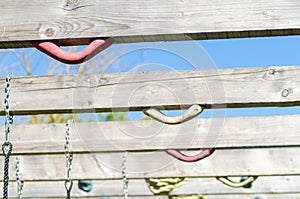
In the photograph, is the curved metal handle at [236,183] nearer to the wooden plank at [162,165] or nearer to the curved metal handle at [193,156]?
the wooden plank at [162,165]

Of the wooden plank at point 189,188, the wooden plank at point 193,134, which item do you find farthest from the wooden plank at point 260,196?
the wooden plank at point 193,134

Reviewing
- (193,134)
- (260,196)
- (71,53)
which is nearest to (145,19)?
(71,53)

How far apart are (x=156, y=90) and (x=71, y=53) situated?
0.70 metres

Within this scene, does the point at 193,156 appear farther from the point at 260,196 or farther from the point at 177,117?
the point at 260,196

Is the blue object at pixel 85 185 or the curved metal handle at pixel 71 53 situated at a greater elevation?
the blue object at pixel 85 185

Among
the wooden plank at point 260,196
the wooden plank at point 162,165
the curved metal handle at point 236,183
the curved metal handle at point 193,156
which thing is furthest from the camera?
the wooden plank at point 260,196

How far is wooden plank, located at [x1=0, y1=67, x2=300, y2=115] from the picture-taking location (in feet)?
9.12

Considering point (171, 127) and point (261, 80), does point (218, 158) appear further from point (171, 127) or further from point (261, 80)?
point (261, 80)

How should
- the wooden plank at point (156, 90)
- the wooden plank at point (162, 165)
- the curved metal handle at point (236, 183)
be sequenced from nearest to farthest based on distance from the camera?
the wooden plank at point (156, 90), the wooden plank at point (162, 165), the curved metal handle at point (236, 183)

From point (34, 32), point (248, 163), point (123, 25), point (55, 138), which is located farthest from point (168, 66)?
point (248, 163)

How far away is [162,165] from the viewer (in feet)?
14.7

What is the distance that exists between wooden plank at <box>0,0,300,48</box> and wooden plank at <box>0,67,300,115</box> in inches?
17.6

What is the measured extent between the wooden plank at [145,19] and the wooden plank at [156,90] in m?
0.45

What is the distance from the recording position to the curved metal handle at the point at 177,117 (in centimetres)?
287
